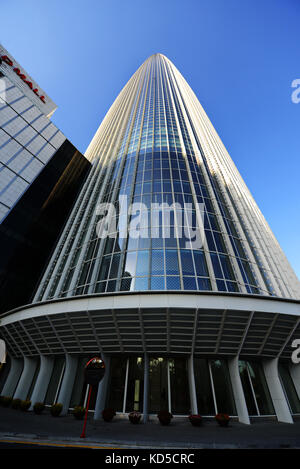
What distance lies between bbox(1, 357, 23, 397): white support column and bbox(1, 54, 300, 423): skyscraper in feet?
0.64

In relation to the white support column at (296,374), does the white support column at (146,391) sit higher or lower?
lower

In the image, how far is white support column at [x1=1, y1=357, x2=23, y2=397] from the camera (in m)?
20.1

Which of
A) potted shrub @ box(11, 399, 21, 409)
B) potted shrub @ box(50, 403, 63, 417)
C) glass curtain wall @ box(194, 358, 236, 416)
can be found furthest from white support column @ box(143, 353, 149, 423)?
potted shrub @ box(11, 399, 21, 409)

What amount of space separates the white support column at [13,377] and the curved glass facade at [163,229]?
698cm

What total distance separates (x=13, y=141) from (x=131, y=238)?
104 ft

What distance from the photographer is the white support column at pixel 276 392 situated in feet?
47.1

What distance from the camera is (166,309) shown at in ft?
45.2

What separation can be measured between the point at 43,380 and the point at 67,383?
291cm

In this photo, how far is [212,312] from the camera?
13.8 meters

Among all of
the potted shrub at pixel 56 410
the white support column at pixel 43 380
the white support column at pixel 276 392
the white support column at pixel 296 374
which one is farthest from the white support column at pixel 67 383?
the white support column at pixel 296 374

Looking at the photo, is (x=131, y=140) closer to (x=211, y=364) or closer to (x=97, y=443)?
(x=211, y=364)

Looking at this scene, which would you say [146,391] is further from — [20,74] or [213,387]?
[20,74]

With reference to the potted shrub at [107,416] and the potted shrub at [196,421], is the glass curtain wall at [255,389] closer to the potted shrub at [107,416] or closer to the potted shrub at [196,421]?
the potted shrub at [196,421]

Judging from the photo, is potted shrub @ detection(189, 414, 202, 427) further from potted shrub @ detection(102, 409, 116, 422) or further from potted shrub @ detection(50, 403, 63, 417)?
potted shrub @ detection(50, 403, 63, 417)
